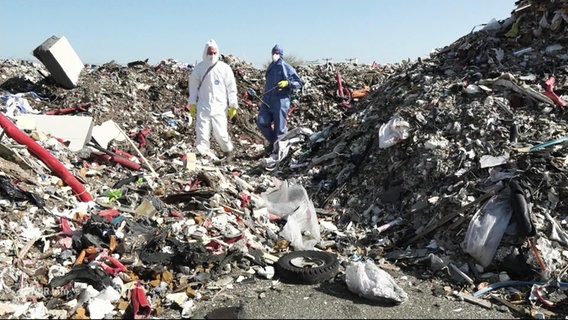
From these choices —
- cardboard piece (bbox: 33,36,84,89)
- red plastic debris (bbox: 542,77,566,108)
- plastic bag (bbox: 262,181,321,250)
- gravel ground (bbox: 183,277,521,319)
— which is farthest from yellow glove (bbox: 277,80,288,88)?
gravel ground (bbox: 183,277,521,319)

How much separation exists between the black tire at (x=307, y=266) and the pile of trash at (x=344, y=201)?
0.01 metres

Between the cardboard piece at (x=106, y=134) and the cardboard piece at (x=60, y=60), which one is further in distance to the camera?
the cardboard piece at (x=60, y=60)

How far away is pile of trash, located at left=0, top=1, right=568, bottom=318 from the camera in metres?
3.69

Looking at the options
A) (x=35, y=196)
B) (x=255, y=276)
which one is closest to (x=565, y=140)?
(x=255, y=276)

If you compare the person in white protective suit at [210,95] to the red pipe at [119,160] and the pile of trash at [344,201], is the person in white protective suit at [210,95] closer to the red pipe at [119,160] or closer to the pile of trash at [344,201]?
the pile of trash at [344,201]

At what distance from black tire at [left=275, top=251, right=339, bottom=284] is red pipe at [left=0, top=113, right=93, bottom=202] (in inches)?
91.6

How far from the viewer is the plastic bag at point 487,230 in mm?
4035

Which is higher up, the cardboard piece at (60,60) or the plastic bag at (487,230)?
the cardboard piece at (60,60)

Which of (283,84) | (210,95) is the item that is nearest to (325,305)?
(210,95)

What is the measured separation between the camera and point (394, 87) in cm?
777

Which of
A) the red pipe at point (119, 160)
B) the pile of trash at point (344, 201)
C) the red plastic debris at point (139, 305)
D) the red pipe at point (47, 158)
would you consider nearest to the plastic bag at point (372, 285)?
the pile of trash at point (344, 201)

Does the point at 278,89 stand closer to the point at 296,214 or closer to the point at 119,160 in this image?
the point at 119,160

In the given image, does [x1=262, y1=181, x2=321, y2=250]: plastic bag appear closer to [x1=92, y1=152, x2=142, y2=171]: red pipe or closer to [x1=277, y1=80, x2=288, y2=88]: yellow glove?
[x1=92, y1=152, x2=142, y2=171]: red pipe

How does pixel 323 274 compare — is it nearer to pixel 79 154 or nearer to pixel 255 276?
pixel 255 276
